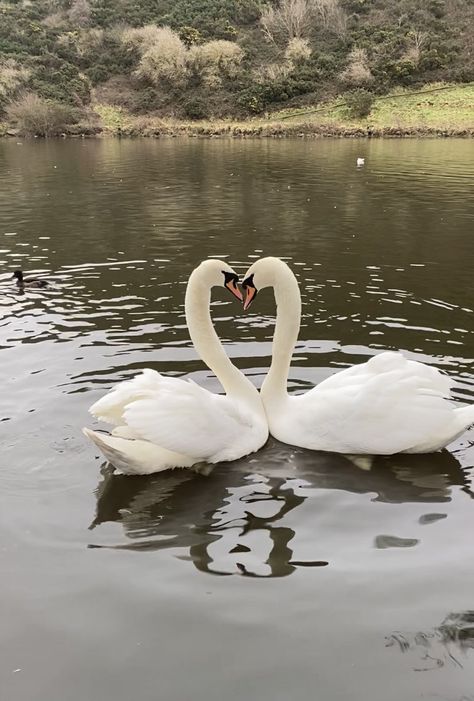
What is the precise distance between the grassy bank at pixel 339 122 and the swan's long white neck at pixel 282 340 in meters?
47.1

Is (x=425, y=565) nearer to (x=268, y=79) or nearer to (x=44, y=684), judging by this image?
(x=44, y=684)

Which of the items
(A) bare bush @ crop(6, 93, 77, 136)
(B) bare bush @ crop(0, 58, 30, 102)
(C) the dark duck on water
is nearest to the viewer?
(C) the dark duck on water

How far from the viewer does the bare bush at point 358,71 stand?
6322 cm

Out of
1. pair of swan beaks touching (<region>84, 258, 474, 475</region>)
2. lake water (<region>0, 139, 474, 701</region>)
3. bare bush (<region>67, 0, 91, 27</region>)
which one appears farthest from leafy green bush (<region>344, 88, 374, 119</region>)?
pair of swan beaks touching (<region>84, 258, 474, 475</region>)

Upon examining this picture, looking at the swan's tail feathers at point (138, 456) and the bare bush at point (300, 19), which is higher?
the bare bush at point (300, 19)

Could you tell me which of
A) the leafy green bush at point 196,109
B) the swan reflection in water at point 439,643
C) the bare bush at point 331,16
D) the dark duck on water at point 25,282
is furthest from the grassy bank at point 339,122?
the swan reflection in water at point 439,643

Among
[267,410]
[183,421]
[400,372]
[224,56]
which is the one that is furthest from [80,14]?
[183,421]

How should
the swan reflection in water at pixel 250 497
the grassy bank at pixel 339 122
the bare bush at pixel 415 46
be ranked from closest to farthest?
the swan reflection in water at pixel 250 497 → the grassy bank at pixel 339 122 → the bare bush at pixel 415 46

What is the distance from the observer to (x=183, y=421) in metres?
4.49

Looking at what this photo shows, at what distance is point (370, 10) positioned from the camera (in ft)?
279

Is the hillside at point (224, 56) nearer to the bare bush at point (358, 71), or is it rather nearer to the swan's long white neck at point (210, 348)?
the bare bush at point (358, 71)

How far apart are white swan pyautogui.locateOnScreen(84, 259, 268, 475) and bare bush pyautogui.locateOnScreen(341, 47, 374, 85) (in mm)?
65614

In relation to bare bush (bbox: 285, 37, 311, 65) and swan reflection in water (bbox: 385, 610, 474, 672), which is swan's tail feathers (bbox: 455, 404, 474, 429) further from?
bare bush (bbox: 285, 37, 311, 65)

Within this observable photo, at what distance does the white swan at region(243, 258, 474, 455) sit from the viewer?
476 centimetres
